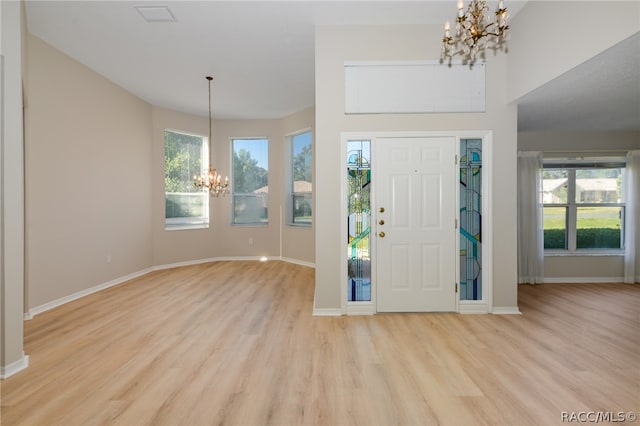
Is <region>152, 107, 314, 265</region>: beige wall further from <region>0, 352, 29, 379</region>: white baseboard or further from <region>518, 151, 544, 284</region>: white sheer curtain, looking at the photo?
<region>0, 352, 29, 379</region>: white baseboard

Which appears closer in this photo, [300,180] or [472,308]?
[472,308]

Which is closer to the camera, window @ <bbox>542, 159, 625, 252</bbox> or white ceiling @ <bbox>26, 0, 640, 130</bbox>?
white ceiling @ <bbox>26, 0, 640, 130</bbox>

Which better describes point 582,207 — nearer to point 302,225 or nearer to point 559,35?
point 559,35

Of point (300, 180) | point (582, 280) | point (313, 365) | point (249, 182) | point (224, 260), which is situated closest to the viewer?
point (313, 365)

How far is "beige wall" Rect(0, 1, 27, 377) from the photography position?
2.29 m

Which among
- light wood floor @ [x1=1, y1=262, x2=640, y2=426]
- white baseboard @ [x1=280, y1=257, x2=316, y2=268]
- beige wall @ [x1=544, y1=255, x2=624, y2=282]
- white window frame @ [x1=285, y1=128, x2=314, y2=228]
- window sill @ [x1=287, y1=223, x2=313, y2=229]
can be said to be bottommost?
light wood floor @ [x1=1, y1=262, x2=640, y2=426]

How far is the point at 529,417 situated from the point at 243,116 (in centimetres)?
685

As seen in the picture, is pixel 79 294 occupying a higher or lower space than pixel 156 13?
lower

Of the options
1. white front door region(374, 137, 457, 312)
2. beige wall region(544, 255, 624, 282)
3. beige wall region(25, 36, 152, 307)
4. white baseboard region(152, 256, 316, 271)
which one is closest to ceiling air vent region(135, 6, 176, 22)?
beige wall region(25, 36, 152, 307)

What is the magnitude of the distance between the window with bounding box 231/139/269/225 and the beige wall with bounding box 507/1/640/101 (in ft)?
16.9

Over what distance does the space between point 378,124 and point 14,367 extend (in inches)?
157

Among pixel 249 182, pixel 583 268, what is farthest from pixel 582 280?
pixel 249 182

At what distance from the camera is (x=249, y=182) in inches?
285

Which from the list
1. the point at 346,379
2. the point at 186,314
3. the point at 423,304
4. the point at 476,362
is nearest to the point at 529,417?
the point at 476,362
